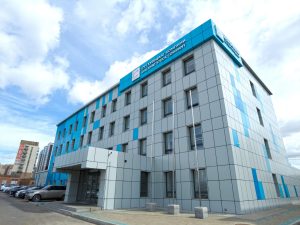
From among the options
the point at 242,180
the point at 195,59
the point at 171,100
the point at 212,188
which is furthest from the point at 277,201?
the point at 195,59

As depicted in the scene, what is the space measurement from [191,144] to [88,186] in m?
12.2

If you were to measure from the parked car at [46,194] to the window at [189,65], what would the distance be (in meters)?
21.4

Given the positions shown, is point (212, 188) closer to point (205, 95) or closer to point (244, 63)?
point (205, 95)

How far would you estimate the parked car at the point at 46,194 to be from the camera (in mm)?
22622

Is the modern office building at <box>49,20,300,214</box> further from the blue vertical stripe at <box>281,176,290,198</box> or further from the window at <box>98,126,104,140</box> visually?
the window at <box>98,126,104,140</box>

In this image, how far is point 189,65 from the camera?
19.5 m

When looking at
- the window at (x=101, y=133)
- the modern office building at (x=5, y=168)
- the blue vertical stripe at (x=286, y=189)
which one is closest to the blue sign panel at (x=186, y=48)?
the window at (x=101, y=133)

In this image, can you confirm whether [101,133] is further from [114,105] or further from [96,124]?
[114,105]

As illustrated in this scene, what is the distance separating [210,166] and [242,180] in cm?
229

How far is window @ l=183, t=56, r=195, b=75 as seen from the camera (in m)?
19.1

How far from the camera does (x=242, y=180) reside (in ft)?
45.1

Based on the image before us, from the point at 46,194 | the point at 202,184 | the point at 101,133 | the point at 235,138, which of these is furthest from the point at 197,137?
the point at 46,194

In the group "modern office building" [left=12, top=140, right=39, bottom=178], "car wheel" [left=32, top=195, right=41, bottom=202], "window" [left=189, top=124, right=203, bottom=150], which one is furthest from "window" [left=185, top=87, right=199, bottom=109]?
"modern office building" [left=12, top=140, right=39, bottom=178]

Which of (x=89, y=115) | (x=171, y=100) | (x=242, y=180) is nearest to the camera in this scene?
(x=242, y=180)
